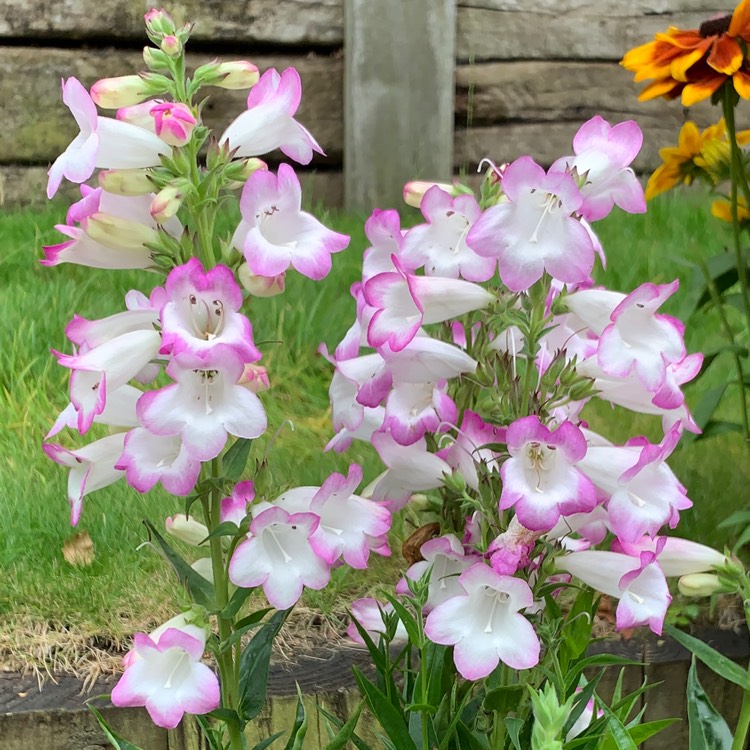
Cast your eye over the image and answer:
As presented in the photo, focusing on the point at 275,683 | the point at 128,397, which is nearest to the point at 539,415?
the point at 128,397

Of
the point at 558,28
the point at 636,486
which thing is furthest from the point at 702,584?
the point at 558,28

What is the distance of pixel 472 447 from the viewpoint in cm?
80

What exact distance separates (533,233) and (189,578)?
1.24 feet

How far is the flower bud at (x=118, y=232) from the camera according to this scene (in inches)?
28.0

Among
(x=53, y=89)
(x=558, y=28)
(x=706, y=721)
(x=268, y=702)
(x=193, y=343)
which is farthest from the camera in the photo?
(x=558, y=28)

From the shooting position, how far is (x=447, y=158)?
2760mm

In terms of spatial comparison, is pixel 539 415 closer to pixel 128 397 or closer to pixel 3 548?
pixel 128 397

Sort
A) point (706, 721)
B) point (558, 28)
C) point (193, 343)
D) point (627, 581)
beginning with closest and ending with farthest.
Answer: point (193, 343), point (627, 581), point (706, 721), point (558, 28)

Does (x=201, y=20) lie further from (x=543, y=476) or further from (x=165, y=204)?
(x=543, y=476)

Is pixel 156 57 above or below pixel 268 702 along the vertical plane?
above

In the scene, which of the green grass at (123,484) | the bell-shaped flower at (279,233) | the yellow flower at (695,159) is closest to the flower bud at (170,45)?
the bell-shaped flower at (279,233)

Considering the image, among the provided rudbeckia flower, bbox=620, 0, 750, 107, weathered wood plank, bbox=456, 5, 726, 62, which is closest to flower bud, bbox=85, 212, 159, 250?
rudbeckia flower, bbox=620, 0, 750, 107

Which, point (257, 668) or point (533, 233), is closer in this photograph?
point (533, 233)

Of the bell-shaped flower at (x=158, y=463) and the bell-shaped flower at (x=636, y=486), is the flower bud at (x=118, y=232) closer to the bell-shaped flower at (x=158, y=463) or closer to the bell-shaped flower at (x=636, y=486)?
the bell-shaped flower at (x=158, y=463)
